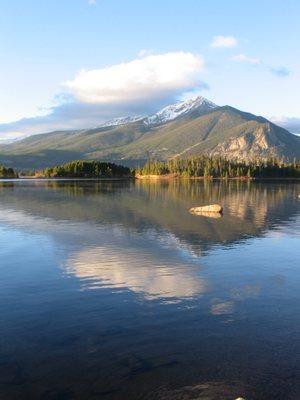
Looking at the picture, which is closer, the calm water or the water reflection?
the calm water

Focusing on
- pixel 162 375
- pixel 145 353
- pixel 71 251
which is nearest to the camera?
pixel 162 375

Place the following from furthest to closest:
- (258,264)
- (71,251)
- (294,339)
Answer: (71,251)
(258,264)
(294,339)

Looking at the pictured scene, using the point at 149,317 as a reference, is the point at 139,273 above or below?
above

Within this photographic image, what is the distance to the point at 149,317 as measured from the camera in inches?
1415

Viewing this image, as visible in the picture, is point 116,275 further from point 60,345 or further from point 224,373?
point 224,373

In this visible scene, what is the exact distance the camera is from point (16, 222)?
9250 centimetres

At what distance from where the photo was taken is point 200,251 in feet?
210

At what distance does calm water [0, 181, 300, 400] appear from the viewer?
2570cm

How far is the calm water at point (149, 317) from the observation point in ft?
84.3

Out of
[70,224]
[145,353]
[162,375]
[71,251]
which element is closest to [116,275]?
[71,251]

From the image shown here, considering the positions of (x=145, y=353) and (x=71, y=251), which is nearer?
(x=145, y=353)

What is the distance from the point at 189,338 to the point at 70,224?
62595 millimetres

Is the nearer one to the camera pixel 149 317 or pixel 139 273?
pixel 149 317

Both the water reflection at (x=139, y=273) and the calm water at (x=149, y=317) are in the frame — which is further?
the water reflection at (x=139, y=273)
